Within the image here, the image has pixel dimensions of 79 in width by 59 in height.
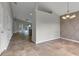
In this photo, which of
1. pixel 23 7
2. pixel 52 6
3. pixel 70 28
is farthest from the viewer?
pixel 23 7

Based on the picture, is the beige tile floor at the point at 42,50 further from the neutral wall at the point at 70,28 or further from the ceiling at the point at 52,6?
the ceiling at the point at 52,6

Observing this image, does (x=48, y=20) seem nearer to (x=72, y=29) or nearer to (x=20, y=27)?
(x=72, y=29)

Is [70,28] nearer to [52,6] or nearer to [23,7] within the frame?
[52,6]

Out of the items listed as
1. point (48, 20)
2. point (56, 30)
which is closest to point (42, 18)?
point (48, 20)

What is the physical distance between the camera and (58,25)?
711 centimetres

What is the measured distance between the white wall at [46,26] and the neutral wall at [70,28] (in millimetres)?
480

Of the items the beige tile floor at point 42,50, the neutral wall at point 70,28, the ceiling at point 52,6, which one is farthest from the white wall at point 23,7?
the neutral wall at point 70,28

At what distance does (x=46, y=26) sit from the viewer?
19.3ft

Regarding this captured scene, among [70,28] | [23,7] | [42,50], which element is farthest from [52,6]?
[42,50]

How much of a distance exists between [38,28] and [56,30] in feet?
7.73

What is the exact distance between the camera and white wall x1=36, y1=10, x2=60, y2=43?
5260mm

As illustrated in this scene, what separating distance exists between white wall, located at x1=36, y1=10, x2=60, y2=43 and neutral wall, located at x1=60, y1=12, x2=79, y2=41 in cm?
48

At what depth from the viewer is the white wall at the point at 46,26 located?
5260mm

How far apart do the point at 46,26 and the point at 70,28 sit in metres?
2.09
